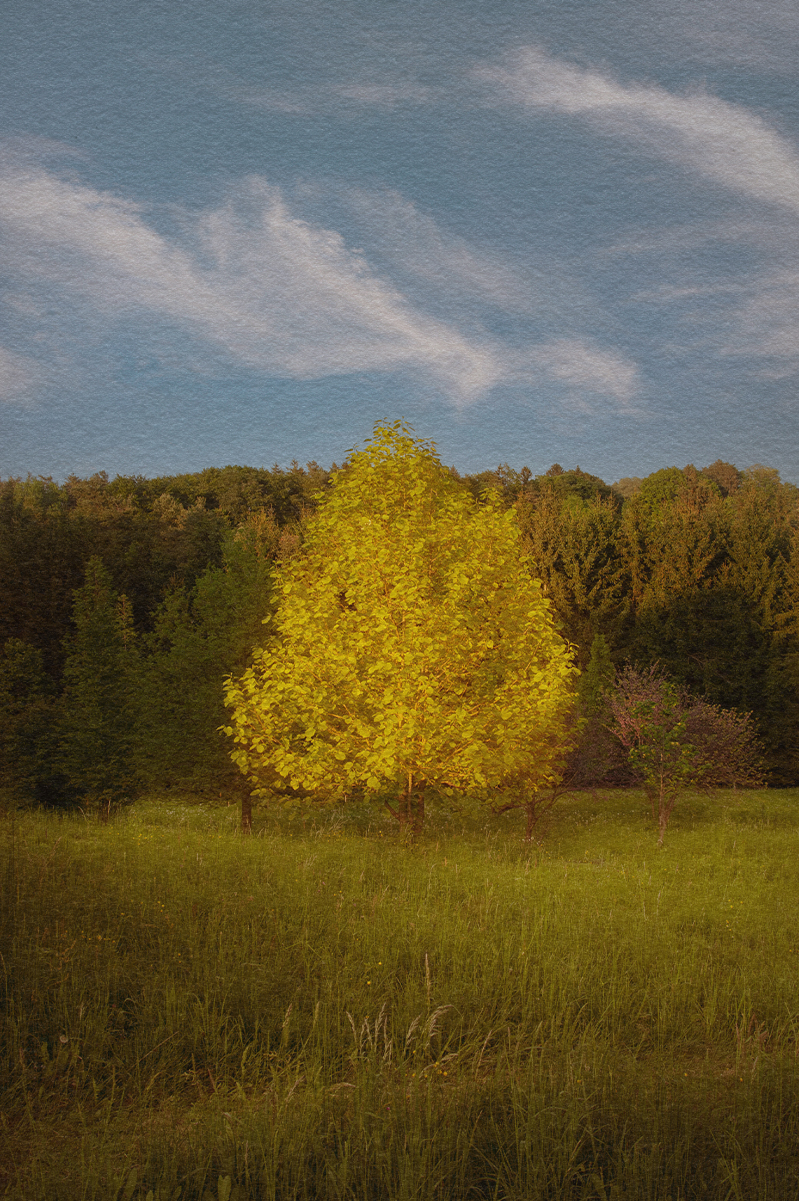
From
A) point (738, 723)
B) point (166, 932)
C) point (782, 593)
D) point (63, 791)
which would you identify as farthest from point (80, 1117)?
point (782, 593)

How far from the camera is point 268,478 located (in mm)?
45906

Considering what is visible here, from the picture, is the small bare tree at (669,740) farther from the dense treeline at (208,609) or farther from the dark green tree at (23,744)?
the dark green tree at (23,744)

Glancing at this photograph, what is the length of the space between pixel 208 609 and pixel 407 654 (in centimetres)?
652

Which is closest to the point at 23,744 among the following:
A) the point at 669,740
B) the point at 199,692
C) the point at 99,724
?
the point at 99,724

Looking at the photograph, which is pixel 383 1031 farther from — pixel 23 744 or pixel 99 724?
pixel 23 744

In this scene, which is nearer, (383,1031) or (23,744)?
(383,1031)

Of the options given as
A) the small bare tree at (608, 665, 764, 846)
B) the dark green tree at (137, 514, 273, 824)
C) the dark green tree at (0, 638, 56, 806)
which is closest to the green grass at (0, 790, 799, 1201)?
the small bare tree at (608, 665, 764, 846)

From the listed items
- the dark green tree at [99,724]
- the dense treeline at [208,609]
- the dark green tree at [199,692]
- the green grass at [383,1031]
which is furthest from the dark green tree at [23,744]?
the green grass at [383,1031]

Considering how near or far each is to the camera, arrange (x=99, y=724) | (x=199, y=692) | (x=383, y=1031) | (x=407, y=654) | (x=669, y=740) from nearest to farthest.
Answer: (x=383, y=1031) < (x=407, y=654) < (x=669, y=740) < (x=199, y=692) < (x=99, y=724)

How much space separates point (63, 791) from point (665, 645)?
19.7 m

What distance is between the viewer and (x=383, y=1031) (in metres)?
5.69

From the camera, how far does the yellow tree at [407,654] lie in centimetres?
1196

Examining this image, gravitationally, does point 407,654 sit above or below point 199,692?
above

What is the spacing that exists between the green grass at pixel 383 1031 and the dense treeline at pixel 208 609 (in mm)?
6103
